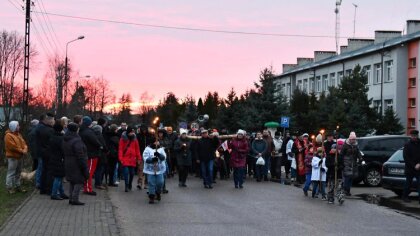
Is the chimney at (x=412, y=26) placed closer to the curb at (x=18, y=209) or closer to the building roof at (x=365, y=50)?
the building roof at (x=365, y=50)

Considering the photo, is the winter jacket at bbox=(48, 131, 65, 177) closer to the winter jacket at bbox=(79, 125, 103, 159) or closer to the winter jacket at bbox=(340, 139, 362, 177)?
the winter jacket at bbox=(79, 125, 103, 159)

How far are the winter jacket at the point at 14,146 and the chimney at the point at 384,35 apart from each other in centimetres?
4718

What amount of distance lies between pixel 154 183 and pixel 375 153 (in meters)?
10.7

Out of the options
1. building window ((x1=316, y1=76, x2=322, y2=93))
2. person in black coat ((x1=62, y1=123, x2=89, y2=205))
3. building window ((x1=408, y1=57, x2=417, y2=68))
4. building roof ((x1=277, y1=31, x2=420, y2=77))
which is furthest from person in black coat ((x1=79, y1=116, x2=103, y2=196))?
building window ((x1=316, y1=76, x2=322, y2=93))

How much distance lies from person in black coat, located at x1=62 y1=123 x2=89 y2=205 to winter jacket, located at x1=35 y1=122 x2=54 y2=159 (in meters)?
1.44

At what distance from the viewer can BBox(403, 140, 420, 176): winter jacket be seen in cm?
1684

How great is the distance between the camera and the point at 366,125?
Result: 145 feet

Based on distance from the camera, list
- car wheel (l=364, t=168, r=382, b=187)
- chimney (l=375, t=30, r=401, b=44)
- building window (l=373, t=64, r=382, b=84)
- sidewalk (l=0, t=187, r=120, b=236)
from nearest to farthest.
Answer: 1. sidewalk (l=0, t=187, r=120, b=236)
2. car wheel (l=364, t=168, r=382, b=187)
3. building window (l=373, t=64, r=382, b=84)
4. chimney (l=375, t=30, r=401, b=44)

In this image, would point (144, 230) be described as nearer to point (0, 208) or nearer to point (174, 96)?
point (0, 208)

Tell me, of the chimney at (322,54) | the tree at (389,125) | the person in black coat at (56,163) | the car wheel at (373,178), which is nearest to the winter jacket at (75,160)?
the person in black coat at (56,163)

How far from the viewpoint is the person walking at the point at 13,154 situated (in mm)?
15828

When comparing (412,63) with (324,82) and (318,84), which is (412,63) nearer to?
(324,82)

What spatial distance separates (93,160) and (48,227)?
670cm

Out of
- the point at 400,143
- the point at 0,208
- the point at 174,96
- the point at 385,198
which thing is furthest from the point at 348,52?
the point at 0,208
